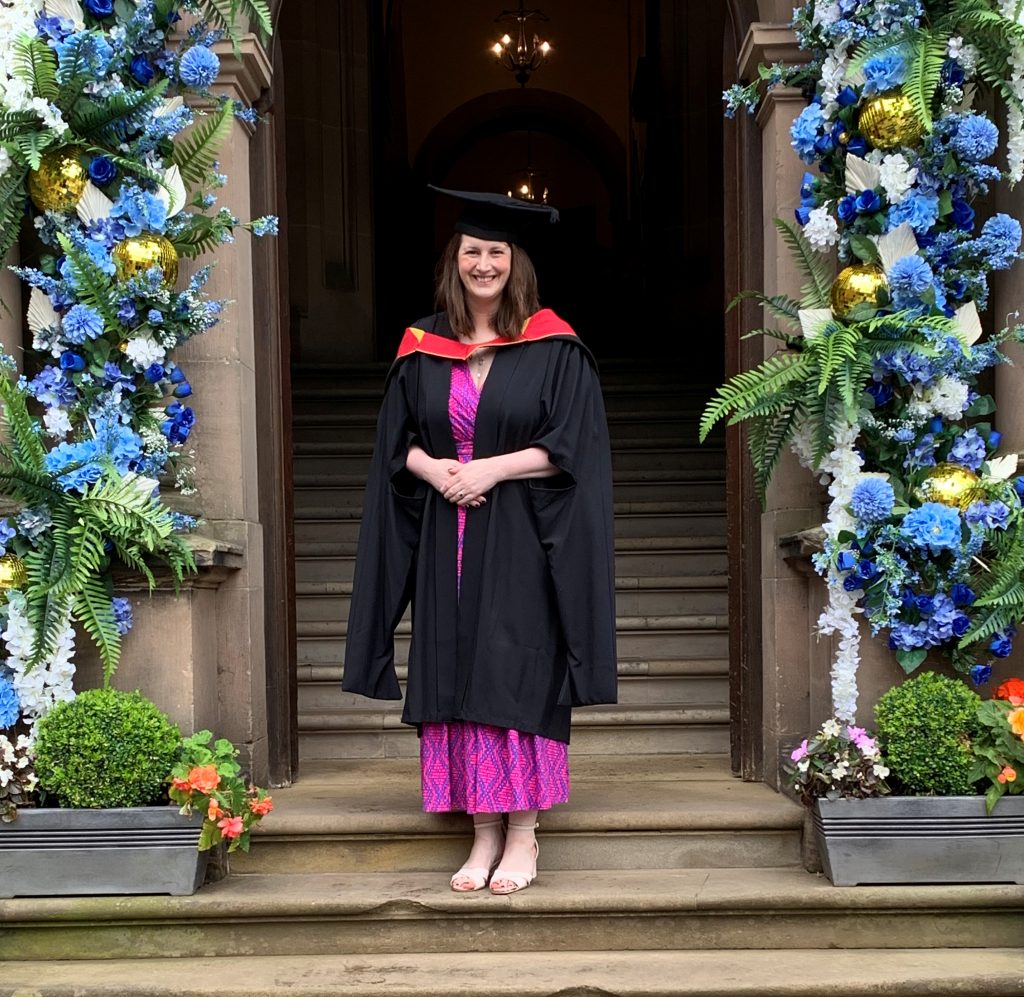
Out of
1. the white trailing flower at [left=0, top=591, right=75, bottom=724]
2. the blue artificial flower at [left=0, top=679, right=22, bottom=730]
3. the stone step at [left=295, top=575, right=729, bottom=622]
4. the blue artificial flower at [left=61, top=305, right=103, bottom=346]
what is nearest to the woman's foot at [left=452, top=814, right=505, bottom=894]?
the white trailing flower at [left=0, top=591, right=75, bottom=724]

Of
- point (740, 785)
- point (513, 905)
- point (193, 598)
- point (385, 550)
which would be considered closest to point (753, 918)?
point (513, 905)

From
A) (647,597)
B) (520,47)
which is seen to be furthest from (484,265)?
(520,47)

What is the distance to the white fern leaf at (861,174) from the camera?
4.19 metres

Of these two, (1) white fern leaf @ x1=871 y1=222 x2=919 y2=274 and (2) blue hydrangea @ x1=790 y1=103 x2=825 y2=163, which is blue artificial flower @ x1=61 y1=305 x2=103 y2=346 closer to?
(2) blue hydrangea @ x1=790 y1=103 x2=825 y2=163

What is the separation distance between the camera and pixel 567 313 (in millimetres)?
14766

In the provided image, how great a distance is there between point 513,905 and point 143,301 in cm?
206

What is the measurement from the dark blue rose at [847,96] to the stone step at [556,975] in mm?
2447

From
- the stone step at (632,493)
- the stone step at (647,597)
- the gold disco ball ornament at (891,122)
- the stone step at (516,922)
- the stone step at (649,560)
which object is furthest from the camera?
the stone step at (632,493)

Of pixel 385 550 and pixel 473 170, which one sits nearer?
pixel 385 550

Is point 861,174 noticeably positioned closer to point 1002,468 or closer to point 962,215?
point 962,215

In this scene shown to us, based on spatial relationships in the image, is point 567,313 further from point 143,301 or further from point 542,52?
point 143,301

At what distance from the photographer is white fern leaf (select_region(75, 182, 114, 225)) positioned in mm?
4199

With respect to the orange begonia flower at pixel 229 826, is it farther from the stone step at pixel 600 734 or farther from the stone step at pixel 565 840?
the stone step at pixel 600 734

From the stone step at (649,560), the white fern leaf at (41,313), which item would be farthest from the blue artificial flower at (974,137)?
the stone step at (649,560)
